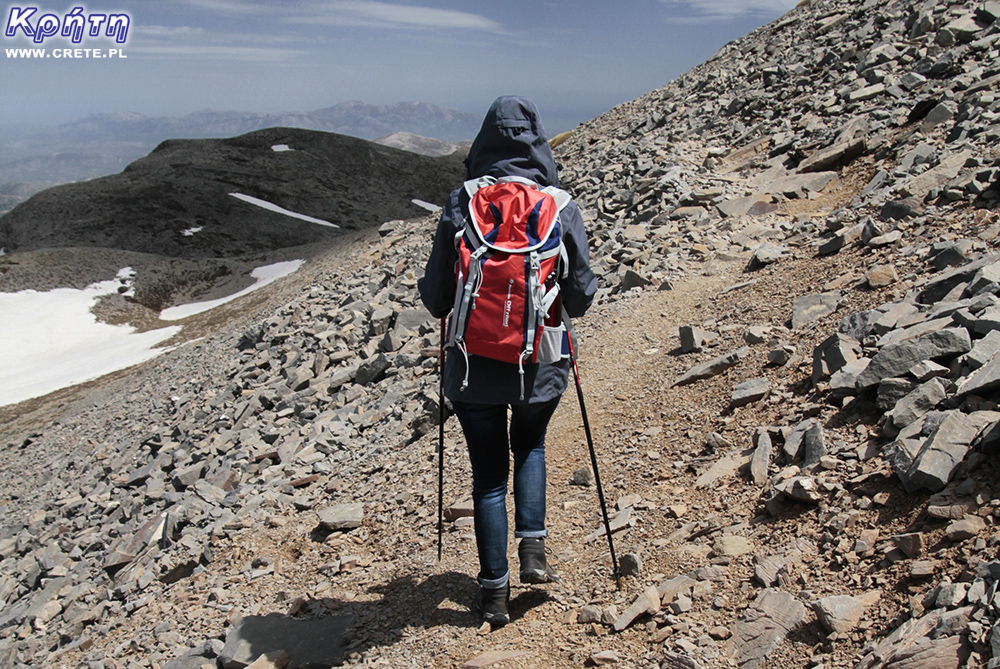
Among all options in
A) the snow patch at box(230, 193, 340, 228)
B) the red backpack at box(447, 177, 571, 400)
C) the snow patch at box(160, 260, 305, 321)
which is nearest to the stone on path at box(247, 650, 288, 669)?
the red backpack at box(447, 177, 571, 400)

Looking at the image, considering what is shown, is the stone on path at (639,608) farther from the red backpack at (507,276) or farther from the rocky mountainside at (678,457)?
the red backpack at (507,276)

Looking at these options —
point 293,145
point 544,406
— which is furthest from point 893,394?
point 293,145

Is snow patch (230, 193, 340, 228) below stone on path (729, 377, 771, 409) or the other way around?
below

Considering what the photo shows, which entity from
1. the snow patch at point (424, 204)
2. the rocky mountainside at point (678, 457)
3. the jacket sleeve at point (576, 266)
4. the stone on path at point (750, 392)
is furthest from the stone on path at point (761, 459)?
the snow patch at point (424, 204)

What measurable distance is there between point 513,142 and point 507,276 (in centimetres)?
92

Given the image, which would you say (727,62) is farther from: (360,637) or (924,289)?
(360,637)

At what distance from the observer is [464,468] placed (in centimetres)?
703

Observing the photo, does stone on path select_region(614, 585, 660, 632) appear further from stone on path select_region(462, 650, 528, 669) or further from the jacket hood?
the jacket hood

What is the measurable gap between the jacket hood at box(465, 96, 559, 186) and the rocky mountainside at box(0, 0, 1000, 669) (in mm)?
2761

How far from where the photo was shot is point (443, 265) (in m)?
4.18

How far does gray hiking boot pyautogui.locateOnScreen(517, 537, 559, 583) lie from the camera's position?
174 inches

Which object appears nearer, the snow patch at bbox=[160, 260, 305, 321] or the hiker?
the hiker

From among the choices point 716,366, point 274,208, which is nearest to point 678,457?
point 716,366

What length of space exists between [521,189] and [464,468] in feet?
12.6
